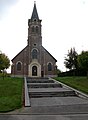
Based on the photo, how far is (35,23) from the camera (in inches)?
2137

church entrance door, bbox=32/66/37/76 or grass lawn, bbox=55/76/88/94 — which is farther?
church entrance door, bbox=32/66/37/76

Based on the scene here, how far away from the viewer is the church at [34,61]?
49.8 m

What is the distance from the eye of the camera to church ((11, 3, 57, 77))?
49844mm

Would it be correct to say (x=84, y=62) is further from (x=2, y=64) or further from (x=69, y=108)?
(x=69, y=108)

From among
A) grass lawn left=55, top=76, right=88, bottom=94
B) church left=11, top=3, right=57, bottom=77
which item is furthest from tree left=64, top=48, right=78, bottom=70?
grass lawn left=55, top=76, right=88, bottom=94

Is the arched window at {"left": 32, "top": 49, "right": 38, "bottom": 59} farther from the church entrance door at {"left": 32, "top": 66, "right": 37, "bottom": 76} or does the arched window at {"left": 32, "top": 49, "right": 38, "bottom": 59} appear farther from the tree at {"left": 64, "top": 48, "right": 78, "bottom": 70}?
the tree at {"left": 64, "top": 48, "right": 78, "bottom": 70}

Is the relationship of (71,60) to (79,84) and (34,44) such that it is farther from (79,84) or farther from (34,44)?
(79,84)

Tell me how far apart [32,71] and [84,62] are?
20.1 metres

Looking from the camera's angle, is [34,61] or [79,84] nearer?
[79,84]

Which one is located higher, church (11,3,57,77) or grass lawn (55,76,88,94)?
church (11,3,57,77)

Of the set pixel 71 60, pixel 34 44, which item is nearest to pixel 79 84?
pixel 71 60

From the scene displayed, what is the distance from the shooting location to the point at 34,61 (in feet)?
166

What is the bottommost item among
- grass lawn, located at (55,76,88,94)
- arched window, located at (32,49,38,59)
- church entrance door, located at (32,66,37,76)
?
grass lawn, located at (55,76,88,94)

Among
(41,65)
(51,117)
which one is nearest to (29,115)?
(51,117)
